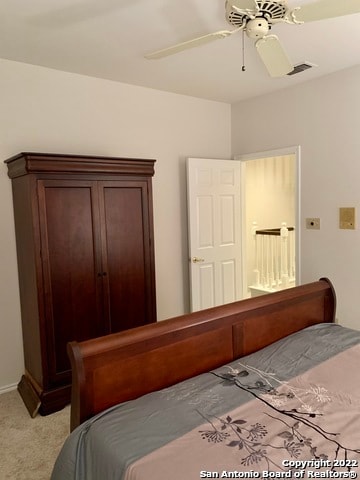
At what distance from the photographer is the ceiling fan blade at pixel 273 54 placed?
1.83 metres

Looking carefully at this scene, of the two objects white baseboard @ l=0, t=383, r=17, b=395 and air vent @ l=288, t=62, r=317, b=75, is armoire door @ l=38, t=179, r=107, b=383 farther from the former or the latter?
air vent @ l=288, t=62, r=317, b=75

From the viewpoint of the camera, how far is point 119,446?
4.32ft

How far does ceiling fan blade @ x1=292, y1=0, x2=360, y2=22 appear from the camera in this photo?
1.52m

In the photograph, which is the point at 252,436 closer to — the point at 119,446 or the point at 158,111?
the point at 119,446

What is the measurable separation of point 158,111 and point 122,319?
84.5 inches

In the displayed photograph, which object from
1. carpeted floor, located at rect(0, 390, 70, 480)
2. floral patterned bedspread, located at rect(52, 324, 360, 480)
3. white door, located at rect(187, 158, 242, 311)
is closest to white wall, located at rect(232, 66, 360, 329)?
white door, located at rect(187, 158, 242, 311)

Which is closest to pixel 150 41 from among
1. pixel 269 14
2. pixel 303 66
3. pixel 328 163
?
pixel 269 14

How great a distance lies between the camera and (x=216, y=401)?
158cm

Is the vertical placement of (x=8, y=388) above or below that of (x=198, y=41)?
below

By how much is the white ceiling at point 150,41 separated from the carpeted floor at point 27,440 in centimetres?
269

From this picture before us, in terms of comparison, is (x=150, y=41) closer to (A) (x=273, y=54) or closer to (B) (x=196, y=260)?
(A) (x=273, y=54)

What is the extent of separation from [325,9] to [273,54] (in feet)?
1.32

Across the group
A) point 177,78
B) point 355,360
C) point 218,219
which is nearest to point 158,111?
point 177,78

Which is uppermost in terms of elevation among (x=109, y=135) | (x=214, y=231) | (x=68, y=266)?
(x=109, y=135)
